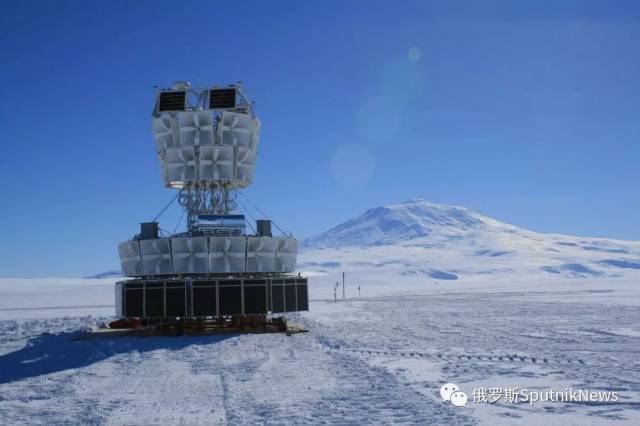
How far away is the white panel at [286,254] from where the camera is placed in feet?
132

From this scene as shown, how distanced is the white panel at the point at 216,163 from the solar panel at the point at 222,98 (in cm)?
296

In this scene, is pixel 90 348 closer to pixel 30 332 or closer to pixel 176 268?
pixel 176 268

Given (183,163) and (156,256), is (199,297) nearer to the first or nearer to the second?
(156,256)

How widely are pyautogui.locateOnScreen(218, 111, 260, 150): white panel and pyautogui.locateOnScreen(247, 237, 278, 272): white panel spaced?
7761 millimetres

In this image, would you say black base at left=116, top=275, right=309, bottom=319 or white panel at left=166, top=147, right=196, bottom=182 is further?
white panel at left=166, top=147, right=196, bottom=182

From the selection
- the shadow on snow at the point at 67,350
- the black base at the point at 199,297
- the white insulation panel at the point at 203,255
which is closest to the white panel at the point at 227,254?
the white insulation panel at the point at 203,255

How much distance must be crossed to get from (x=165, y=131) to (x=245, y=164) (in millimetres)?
6077

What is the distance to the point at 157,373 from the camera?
23234 mm

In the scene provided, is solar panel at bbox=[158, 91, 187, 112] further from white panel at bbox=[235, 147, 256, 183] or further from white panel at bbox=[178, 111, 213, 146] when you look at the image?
white panel at bbox=[235, 147, 256, 183]

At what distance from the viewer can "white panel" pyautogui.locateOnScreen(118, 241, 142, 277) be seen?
3922cm

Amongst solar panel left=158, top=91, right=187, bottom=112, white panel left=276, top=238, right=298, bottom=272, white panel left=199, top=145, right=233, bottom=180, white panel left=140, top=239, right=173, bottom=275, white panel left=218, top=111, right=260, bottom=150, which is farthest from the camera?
solar panel left=158, top=91, right=187, bottom=112

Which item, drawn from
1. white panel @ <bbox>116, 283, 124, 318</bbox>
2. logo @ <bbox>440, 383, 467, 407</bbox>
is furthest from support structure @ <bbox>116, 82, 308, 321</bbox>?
logo @ <bbox>440, 383, 467, 407</bbox>

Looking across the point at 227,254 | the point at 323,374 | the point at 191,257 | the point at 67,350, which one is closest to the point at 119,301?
the point at 191,257

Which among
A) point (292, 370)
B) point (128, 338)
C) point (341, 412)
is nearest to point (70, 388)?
point (292, 370)
